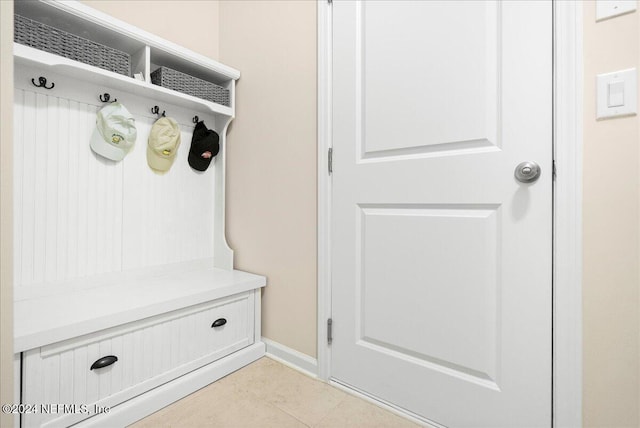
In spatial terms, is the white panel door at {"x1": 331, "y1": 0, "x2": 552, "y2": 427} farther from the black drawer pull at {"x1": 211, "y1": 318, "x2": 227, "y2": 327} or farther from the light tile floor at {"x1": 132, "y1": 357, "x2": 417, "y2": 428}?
the black drawer pull at {"x1": 211, "y1": 318, "x2": 227, "y2": 327}

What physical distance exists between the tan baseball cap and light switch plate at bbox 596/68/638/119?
172 centimetres

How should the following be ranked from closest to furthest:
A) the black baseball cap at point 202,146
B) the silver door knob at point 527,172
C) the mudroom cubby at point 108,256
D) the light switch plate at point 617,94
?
the light switch plate at point 617,94 → the silver door knob at point 527,172 → the mudroom cubby at point 108,256 → the black baseball cap at point 202,146

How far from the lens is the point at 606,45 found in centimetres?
90

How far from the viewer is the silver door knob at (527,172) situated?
3.22ft

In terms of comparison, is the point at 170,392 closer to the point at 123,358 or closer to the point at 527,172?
the point at 123,358

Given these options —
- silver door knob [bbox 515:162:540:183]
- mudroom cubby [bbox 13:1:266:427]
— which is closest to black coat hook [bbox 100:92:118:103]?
mudroom cubby [bbox 13:1:266:427]

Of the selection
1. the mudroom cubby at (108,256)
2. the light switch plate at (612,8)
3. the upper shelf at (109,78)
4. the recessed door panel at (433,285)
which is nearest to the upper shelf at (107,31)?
the mudroom cubby at (108,256)

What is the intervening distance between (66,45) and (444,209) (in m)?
1.56

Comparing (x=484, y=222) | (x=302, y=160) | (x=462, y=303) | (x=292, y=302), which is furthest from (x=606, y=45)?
(x=292, y=302)

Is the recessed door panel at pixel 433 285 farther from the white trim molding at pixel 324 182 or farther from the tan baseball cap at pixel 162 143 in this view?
the tan baseball cap at pixel 162 143

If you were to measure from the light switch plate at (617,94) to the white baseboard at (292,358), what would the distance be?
142 centimetres

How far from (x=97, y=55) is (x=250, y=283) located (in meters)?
1.19

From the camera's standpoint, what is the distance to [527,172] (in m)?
0.99

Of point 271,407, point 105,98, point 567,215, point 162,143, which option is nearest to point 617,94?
point 567,215
